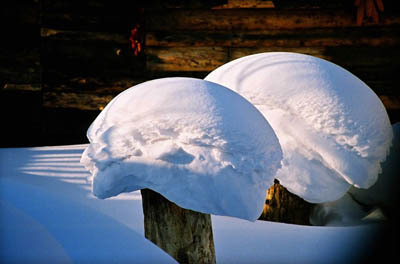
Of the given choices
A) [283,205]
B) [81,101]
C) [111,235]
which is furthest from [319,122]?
[81,101]

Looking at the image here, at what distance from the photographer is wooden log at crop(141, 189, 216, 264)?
6.56 ft

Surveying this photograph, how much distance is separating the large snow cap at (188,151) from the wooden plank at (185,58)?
3.24 metres

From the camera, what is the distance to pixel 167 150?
181 centimetres

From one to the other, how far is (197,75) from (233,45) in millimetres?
549

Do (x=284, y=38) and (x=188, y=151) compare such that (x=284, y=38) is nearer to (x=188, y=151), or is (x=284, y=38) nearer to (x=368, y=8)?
(x=368, y=8)

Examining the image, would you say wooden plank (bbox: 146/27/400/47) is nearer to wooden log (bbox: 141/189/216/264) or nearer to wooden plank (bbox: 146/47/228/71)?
wooden plank (bbox: 146/47/228/71)

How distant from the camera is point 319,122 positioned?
2609 mm

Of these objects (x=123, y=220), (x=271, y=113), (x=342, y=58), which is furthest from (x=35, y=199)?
(x=342, y=58)

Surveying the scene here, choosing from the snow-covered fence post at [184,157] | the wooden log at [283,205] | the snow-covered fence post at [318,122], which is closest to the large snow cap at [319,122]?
the snow-covered fence post at [318,122]

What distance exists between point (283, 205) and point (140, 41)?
9.89 feet

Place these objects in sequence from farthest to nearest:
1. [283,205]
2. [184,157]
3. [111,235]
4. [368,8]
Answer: [368,8]
[283,205]
[111,235]
[184,157]

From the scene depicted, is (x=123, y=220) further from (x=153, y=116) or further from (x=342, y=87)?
(x=342, y=87)

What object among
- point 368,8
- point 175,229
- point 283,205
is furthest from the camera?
point 368,8

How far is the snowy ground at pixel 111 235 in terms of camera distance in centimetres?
204
